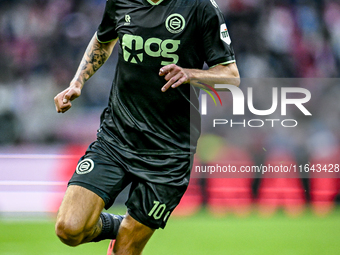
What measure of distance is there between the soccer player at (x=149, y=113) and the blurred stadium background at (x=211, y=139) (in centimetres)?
172

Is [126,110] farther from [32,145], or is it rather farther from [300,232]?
[32,145]

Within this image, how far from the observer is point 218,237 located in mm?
5555

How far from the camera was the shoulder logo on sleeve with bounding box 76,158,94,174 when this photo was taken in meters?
3.29

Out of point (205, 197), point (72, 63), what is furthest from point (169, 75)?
point (72, 63)

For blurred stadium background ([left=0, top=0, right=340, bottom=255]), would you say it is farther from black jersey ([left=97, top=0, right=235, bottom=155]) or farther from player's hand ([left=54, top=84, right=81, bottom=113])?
player's hand ([left=54, top=84, right=81, bottom=113])

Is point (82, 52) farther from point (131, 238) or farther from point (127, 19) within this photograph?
point (131, 238)

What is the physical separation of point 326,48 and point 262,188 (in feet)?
12.7

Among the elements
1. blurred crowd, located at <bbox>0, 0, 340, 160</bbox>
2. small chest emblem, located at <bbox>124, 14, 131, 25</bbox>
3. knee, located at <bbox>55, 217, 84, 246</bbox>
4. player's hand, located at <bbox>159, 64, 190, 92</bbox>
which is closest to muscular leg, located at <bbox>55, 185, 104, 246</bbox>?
knee, located at <bbox>55, 217, 84, 246</bbox>

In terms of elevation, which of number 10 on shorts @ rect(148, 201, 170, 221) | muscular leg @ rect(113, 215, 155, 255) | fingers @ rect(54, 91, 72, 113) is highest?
fingers @ rect(54, 91, 72, 113)

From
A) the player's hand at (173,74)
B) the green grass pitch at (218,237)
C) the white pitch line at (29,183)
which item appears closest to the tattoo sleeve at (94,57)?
the player's hand at (173,74)

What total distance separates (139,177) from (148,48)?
852 millimetres

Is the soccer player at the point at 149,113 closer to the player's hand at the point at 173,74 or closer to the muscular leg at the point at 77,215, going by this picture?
the muscular leg at the point at 77,215

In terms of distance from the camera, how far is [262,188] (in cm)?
692

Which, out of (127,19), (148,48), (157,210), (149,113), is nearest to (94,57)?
(127,19)
